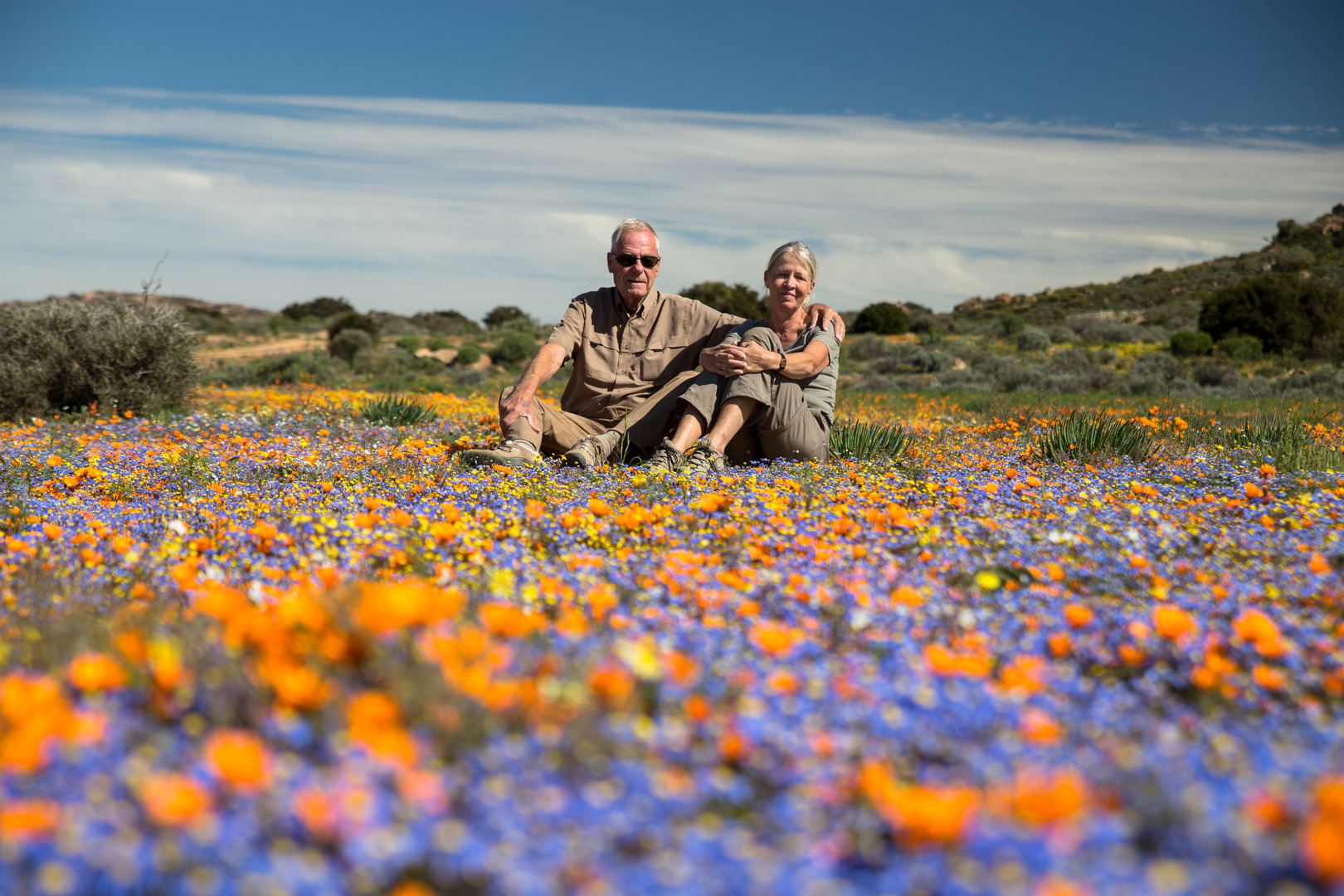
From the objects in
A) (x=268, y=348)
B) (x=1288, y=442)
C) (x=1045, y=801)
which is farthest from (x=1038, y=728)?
(x=268, y=348)

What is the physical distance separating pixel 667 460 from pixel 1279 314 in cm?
2879

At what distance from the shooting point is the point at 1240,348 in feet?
80.3

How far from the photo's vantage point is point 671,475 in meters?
4.73

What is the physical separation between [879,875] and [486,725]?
2.31 ft

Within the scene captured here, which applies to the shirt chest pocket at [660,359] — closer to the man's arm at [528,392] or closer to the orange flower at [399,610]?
the man's arm at [528,392]

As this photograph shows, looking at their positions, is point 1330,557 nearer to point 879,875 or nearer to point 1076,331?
point 879,875

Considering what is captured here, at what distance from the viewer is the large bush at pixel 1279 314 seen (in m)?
25.5

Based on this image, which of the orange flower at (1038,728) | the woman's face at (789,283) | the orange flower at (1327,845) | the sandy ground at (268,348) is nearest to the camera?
the orange flower at (1327,845)

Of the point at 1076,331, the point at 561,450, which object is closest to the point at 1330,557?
the point at 561,450

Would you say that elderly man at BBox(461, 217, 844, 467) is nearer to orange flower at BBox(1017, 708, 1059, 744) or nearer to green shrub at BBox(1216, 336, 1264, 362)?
orange flower at BBox(1017, 708, 1059, 744)

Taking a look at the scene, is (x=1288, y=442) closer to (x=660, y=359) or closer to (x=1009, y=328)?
(x=660, y=359)

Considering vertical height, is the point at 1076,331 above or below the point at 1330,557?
above

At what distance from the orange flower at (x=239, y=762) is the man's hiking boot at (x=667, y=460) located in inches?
139

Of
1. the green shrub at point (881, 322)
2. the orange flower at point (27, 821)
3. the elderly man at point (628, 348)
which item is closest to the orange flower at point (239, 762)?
the orange flower at point (27, 821)
